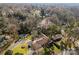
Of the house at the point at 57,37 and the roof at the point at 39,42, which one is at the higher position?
the house at the point at 57,37

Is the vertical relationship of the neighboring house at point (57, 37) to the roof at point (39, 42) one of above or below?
above

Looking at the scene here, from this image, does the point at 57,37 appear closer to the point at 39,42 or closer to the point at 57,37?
the point at 57,37

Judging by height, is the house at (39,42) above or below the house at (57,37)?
below

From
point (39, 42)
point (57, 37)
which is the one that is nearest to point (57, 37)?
point (57, 37)

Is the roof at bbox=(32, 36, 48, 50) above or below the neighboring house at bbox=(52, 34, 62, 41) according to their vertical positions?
below

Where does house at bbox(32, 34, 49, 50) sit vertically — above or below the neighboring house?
below

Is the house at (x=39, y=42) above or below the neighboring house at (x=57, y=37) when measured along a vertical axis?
below

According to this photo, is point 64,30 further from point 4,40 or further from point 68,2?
point 4,40
